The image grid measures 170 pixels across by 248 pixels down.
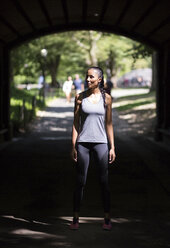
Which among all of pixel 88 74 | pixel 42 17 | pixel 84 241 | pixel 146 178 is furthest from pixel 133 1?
pixel 84 241

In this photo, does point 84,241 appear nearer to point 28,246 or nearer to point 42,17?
point 28,246

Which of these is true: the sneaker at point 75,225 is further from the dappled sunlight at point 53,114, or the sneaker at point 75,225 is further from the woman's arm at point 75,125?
the dappled sunlight at point 53,114

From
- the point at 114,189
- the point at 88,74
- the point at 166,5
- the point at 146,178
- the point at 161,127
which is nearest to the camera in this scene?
the point at 88,74

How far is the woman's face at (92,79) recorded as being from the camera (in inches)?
244

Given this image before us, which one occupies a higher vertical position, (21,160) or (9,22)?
(9,22)

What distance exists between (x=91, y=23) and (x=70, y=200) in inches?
349

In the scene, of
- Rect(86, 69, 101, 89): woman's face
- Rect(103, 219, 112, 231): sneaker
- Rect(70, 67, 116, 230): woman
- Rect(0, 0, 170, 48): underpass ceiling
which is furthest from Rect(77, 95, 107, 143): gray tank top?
Rect(0, 0, 170, 48): underpass ceiling

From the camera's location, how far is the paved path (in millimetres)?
6043

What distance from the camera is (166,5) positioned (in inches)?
458

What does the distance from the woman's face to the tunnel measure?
162cm

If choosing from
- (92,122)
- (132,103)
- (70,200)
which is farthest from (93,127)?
(132,103)

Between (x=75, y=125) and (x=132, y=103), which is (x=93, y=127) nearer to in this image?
(x=75, y=125)

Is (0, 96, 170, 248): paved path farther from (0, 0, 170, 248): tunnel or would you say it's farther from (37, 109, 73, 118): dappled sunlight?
(37, 109, 73, 118): dappled sunlight

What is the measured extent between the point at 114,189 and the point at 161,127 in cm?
880
